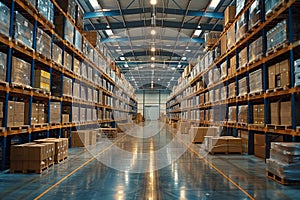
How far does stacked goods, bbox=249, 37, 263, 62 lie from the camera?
7312 millimetres

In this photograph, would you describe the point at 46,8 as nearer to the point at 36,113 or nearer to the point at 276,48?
the point at 36,113

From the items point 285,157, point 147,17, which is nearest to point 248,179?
point 285,157

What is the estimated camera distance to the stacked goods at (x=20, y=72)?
567 cm

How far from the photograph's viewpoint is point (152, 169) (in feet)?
20.1

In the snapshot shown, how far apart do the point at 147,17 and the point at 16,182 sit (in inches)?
504

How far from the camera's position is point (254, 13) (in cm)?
757

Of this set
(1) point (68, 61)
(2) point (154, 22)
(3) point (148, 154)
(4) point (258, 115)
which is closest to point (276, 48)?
(4) point (258, 115)

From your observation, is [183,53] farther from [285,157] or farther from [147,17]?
[285,157]

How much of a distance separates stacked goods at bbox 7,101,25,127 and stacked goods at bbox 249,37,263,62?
248 inches

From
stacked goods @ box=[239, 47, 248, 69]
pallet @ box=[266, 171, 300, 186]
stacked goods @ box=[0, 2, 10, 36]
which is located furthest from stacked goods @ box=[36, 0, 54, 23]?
pallet @ box=[266, 171, 300, 186]

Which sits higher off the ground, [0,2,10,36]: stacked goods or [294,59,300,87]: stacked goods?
[0,2,10,36]: stacked goods

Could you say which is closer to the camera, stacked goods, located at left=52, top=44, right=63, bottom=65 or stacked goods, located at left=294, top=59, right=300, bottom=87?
stacked goods, located at left=294, top=59, right=300, bottom=87

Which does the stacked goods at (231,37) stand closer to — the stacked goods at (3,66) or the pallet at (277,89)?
the pallet at (277,89)

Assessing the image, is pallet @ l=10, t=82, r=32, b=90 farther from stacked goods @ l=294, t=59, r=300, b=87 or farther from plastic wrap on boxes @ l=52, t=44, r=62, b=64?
stacked goods @ l=294, t=59, r=300, b=87
